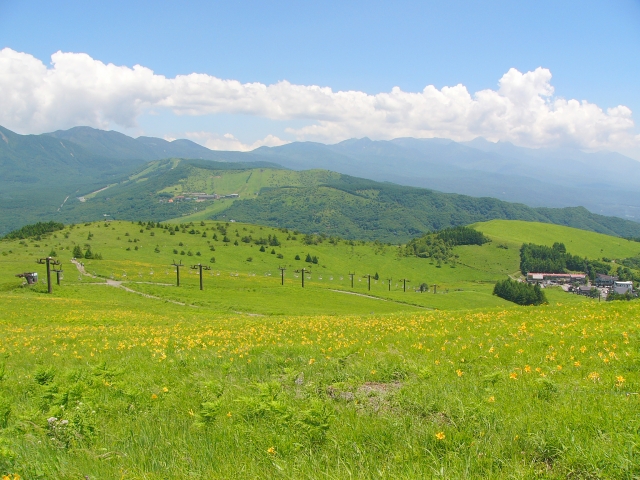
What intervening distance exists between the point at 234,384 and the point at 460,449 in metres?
4.95

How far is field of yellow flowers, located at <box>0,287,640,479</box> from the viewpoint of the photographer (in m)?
5.13

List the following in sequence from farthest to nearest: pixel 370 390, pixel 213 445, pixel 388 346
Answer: pixel 388 346
pixel 370 390
pixel 213 445

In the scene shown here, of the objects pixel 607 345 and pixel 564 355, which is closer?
pixel 564 355

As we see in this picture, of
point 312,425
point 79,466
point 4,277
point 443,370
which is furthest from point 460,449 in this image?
point 4,277

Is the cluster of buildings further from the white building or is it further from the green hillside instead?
the green hillside

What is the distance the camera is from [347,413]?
657 centimetres

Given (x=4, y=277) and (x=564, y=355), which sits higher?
(x=564, y=355)

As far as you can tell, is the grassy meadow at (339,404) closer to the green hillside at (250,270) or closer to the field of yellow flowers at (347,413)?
the field of yellow flowers at (347,413)

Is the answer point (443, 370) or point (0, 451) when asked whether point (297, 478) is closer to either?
point (0, 451)

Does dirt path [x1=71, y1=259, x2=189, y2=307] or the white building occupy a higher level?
dirt path [x1=71, y1=259, x2=189, y2=307]

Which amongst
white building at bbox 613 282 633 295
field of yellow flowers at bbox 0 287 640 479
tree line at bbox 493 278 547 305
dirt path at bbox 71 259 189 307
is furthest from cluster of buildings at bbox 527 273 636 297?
field of yellow flowers at bbox 0 287 640 479

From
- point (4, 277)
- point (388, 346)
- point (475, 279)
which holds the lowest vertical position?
point (475, 279)

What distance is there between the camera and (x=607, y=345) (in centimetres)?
1038

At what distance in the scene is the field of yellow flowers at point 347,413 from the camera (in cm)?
513
